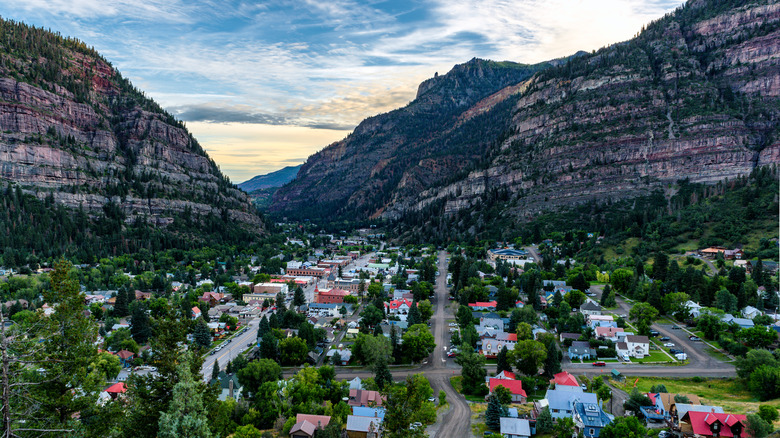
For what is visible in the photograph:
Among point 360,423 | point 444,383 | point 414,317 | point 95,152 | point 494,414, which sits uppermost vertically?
point 95,152

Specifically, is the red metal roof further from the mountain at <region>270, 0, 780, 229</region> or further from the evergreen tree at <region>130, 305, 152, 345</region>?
the mountain at <region>270, 0, 780, 229</region>

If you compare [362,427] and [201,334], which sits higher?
[201,334]

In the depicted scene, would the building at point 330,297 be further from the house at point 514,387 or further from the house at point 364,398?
the house at point 514,387

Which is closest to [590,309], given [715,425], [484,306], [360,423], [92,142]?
[484,306]

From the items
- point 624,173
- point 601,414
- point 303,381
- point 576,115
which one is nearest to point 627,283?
point 601,414

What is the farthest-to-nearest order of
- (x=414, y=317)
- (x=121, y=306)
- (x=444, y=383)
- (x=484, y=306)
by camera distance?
(x=484, y=306) < (x=121, y=306) < (x=414, y=317) < (x=444, y=383)

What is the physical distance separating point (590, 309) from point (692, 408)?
28761 mm

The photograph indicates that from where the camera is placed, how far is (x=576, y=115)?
154625 millimetres

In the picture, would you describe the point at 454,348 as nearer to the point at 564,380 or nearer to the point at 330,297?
the point at 564,380

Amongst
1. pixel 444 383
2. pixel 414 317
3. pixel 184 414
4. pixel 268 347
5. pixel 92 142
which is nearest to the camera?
pixel 184 414

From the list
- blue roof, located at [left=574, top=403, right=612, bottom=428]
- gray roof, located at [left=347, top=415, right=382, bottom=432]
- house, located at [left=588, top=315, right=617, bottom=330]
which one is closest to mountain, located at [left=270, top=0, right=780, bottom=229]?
house, located at [left=588, top=315, right=617, bottom=330]

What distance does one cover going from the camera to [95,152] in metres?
141

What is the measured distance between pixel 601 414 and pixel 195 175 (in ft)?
524

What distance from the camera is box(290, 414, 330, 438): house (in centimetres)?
3428
